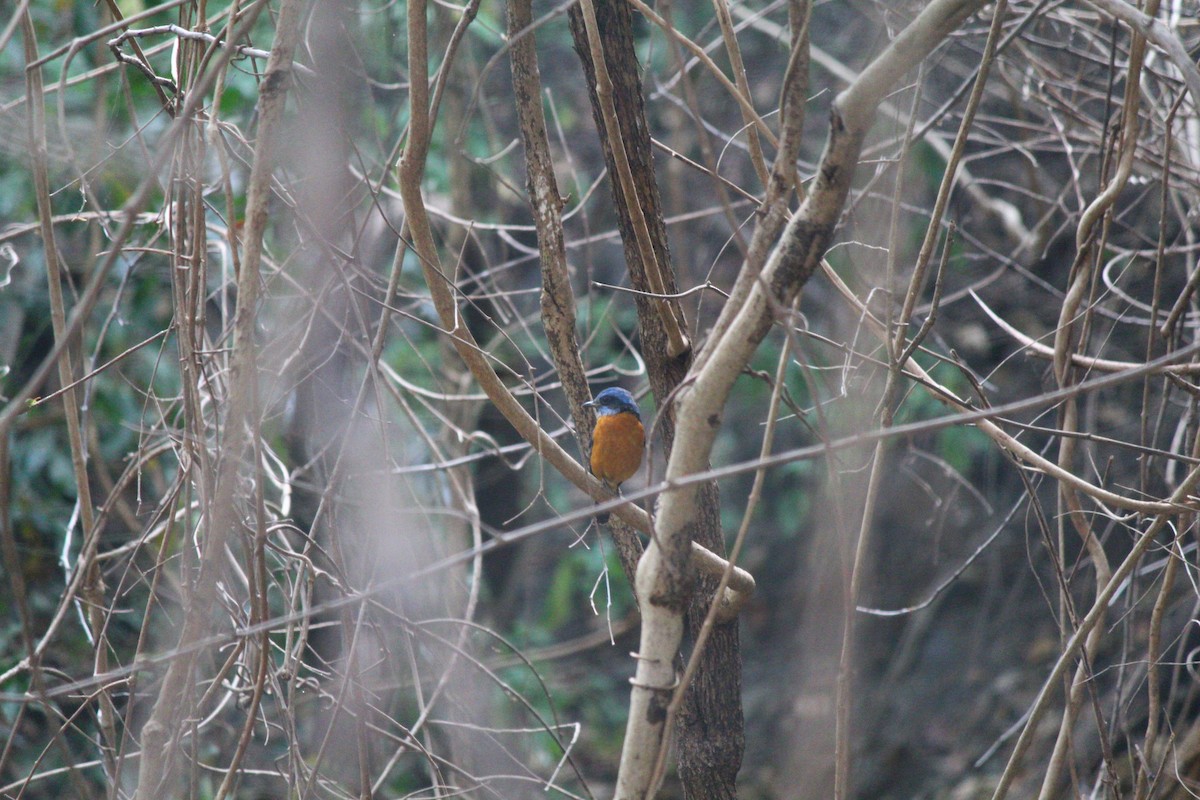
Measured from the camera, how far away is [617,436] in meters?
3.68

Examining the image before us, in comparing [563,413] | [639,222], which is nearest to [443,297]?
[639,222]


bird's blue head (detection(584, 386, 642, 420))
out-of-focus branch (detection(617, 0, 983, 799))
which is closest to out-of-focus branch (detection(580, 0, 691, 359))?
out-of-focus branch (detection(617, 0, 983, 799))

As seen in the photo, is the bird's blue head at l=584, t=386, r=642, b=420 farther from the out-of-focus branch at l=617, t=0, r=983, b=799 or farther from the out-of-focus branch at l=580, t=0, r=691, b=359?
the out-of-focus branch at l=617, t=0, r=983, b=799

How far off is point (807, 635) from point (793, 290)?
5.70 meters

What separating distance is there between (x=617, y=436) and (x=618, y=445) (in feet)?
0.13

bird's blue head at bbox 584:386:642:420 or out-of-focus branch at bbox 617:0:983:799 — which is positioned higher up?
out-of-focus branch at bbox 617:0:983:799

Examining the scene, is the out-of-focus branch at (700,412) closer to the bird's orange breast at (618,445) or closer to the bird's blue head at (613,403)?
the bird's orange breast at (618,445)

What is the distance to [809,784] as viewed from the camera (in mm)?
5508

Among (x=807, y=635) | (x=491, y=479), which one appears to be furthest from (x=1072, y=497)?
(x=491, y=479)

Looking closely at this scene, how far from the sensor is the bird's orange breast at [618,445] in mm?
3629

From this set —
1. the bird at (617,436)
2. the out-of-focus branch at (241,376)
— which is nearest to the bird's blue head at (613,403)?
the bird at (617,436)

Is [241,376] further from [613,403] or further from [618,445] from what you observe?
[613,403]

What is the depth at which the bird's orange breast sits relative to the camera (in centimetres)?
363

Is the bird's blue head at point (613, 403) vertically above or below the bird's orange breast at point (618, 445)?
above
